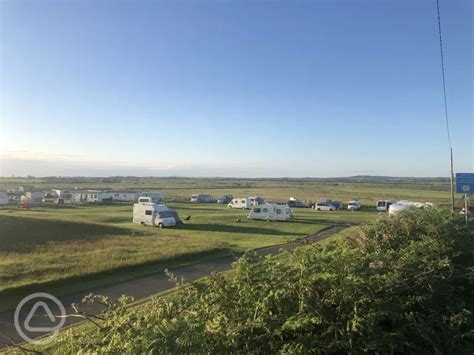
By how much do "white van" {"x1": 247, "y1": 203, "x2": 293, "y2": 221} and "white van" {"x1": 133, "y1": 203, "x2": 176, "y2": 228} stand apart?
9.70 m

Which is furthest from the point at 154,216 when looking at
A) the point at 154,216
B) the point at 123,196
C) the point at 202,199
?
the point at 123,196

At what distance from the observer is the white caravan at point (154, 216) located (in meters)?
37.1

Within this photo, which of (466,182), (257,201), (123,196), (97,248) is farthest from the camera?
(123,196)

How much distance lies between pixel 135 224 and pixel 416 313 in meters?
36.2

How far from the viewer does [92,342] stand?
3.19 m

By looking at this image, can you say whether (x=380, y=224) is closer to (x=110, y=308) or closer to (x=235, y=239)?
(x=110, y=308)

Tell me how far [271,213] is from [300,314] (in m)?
39.5

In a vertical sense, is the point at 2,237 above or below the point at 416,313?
below

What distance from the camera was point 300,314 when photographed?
134 inches

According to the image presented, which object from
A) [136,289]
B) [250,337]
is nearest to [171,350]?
[250,337]

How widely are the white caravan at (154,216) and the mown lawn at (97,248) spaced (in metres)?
1.39

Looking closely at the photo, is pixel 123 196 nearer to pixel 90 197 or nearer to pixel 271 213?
pixel 90 197

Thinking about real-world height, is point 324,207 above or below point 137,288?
below

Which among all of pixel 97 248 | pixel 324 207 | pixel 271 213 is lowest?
pixel 324 207
